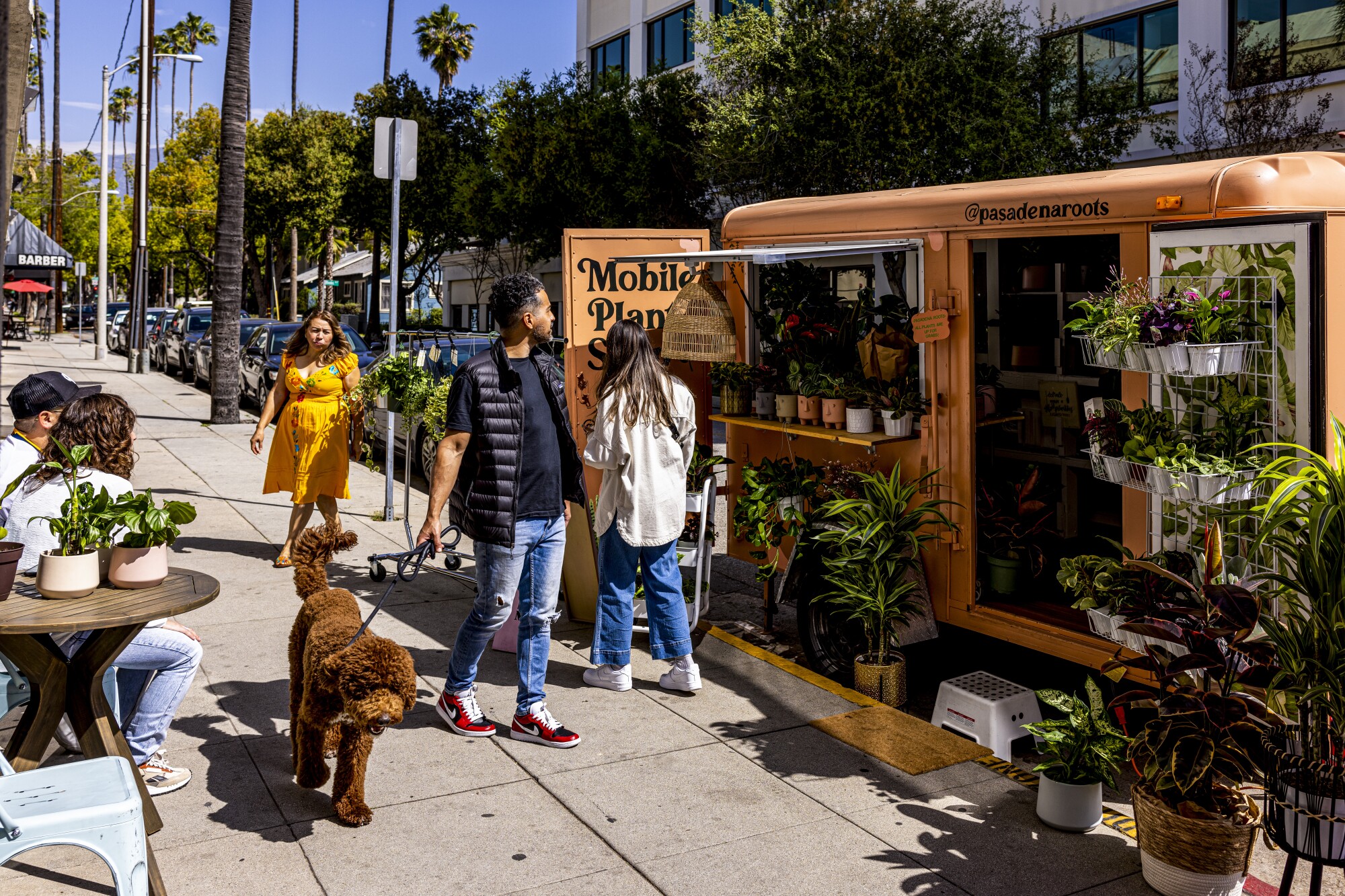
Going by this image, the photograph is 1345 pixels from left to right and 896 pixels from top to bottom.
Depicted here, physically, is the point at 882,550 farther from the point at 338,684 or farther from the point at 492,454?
the point at 338,684

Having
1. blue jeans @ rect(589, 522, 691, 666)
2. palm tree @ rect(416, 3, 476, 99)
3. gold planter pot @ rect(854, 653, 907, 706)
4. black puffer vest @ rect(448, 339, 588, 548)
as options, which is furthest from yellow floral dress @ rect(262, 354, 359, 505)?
palm tree @ rect(416, 3, 476, 99)

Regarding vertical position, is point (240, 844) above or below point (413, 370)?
below

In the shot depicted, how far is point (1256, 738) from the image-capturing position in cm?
393

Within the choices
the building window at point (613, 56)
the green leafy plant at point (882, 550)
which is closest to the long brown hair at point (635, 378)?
the green leafy plant at point (882, 550)

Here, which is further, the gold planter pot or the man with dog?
the gold planter pot

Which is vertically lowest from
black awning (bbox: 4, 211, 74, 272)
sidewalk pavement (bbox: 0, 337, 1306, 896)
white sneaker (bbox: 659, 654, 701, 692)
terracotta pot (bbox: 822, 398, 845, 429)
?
sidewalk pavement (bbox: 0, 337, 1306, 896)

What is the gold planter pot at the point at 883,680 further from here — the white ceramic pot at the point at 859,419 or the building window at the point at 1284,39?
the building window at the point at 1284,39

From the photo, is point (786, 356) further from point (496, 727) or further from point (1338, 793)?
point (1338, 793)

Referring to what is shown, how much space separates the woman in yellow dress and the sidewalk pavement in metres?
1.80

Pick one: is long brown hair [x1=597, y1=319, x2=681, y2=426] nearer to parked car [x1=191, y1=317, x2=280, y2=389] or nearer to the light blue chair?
the light blue chair

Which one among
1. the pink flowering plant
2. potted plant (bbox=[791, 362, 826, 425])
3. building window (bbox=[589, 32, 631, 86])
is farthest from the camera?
building window (bbox=[589, 32, 631, 86])

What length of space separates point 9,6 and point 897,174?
14231 mm

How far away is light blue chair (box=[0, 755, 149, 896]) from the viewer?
3.07 meters

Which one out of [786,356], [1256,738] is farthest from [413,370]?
[1256,738]
